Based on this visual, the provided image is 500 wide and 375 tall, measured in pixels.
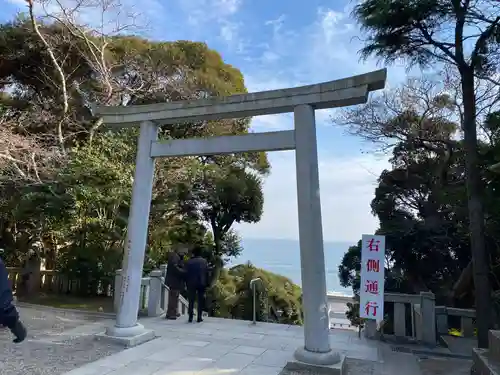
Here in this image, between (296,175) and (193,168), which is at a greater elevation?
(193,168)

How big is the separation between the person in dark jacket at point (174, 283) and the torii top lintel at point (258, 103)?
2982 mm

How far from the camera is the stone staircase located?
3.58 m

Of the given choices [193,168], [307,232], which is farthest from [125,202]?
[307,232]

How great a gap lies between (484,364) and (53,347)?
5.64m

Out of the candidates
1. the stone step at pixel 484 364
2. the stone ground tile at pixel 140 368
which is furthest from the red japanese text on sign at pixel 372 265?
the stone ground tile at pixel 140 368

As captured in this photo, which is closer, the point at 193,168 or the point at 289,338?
the point at 289,338

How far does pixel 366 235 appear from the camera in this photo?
5.82 metres

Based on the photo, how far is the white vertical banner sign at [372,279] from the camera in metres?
5.50

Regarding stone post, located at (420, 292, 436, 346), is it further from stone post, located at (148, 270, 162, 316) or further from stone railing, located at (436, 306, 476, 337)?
stone post, located at (148, 270, 162, 316)

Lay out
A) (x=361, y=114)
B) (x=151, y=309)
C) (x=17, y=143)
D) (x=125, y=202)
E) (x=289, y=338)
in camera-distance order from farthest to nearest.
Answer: (x=361, y=114) → (x=125, y=202) → (x=17, y=143) → (x=151, y=309) → (x=289, y=338)

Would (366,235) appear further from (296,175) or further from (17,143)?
(17,143)

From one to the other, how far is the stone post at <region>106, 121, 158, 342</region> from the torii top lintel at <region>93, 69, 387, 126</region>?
2.01 ft

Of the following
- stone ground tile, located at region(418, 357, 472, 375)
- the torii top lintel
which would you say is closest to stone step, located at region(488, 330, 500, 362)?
stone ground tile, located at region(418, 357, 472, 375)

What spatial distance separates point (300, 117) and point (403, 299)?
12.5 feet
